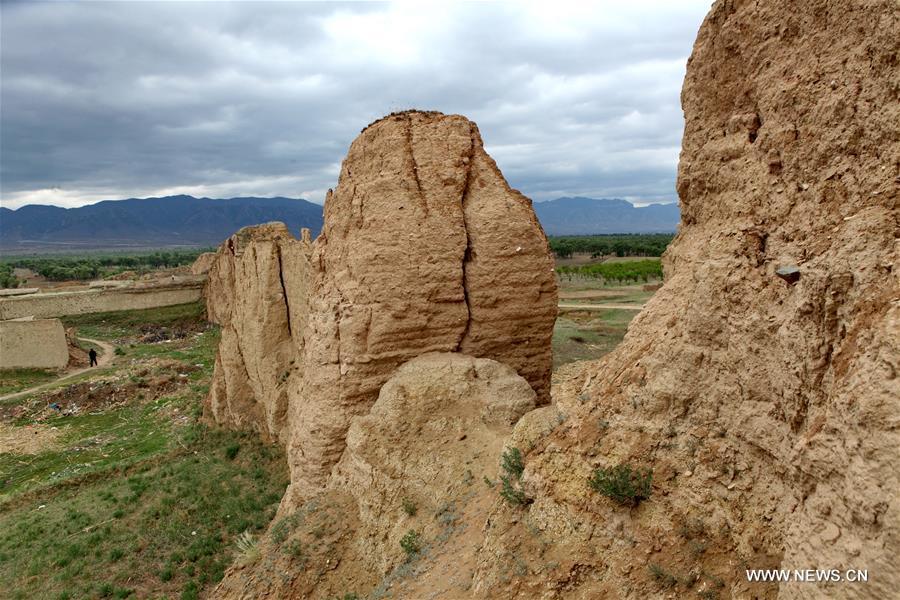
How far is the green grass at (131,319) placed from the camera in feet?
159

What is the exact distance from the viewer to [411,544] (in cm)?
785

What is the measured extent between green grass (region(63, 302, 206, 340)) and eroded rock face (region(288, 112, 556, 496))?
4453cm

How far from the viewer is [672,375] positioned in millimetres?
5816

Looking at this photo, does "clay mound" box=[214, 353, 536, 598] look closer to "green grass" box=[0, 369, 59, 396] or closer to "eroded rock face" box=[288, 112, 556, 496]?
"eroded rock face" box=[288, 112, 556, 496]

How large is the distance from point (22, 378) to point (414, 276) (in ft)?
115

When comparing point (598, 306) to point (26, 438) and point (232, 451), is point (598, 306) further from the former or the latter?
point (26, 438)

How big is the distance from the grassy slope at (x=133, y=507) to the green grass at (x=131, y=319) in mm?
→ 26386

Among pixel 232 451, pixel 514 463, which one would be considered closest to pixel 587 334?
pixel 232 451

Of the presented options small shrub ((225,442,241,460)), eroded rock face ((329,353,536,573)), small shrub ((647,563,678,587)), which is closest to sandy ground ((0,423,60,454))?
small shrub ((225,442,241,460))

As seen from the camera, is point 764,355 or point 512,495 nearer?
point 764,355

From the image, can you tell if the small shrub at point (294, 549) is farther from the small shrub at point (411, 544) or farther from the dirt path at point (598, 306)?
the dirt path at point (598, 306)

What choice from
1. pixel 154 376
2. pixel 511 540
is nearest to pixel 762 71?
pixel 511 540

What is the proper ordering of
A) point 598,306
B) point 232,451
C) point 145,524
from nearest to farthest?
point 145,524 → point 232,451 → point 598,306

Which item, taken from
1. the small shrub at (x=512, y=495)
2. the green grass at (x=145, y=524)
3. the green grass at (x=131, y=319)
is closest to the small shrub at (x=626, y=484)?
the small shrub at (x=512, y=495)
